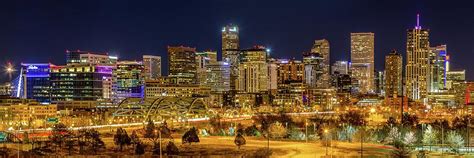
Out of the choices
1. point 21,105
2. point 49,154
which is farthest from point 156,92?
point 49,154

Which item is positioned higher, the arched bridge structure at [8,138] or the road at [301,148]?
the road at [301,148]

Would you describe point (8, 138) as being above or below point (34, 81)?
below

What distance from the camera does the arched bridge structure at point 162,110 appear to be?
112m

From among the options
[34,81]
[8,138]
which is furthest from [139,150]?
[34,81]

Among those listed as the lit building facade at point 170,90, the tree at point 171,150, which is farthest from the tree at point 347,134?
the lit building facade at point 170,90

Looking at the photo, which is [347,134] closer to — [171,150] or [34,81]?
[171,150]

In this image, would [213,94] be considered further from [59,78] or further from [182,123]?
[182,123]

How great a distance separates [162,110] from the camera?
380 ft

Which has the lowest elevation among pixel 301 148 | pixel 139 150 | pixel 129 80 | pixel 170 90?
pixel 301 148

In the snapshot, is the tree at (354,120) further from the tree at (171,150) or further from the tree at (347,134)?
the tree at (171,150)

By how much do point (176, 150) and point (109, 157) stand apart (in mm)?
5072

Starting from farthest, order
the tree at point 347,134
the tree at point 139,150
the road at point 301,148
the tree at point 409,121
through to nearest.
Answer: the tree at point 409,121, the tree at point 347,134, the tree at point 139,150, the road at point 301,148

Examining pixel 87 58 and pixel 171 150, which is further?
pixel 87 58

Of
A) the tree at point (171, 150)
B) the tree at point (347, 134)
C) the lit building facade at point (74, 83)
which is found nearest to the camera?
the tree at point (171, 150)
